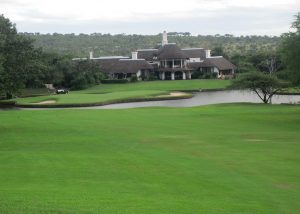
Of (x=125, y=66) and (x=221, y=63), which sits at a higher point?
(x=221, y=63)

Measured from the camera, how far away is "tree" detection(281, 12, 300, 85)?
37562 mm

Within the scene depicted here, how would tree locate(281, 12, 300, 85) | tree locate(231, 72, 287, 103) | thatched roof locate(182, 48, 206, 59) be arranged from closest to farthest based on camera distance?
tree locate(281, 12, 300, 85)
tree locate(231, 72, 287, 103)
thatched roof locate(182, 48, 206, 59)

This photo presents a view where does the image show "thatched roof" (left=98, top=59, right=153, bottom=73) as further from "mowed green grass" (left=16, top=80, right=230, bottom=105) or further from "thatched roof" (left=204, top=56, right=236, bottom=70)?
"thatched roof" (left=204, top=56, right=236, bottom=70)

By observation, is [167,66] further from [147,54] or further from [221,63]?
[221,63]

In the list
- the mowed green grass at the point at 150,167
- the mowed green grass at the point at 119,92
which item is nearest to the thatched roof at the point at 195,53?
the mowed green grass at the point at 119,92

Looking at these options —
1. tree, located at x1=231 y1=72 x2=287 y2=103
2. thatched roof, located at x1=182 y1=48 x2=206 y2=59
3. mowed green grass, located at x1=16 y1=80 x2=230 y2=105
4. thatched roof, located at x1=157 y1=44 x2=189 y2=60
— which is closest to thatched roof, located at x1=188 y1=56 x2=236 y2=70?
thatched roof, located at x1=157 y1=44 x2=189 y2=60

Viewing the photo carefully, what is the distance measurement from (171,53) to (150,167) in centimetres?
9458

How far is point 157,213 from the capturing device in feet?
40.8

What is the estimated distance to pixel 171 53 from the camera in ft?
371

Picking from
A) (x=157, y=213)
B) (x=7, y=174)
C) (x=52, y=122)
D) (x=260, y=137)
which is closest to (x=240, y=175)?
(x=157, y=213)

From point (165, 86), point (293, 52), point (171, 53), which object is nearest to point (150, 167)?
point (293, 52)

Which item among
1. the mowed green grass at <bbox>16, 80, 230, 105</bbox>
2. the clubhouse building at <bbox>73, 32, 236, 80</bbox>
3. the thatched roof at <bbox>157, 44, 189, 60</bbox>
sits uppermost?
the thatched roof at <bbox>157, 44, 189, 60</bbox>

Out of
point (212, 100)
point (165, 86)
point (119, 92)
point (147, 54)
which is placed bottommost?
point (212, 100)

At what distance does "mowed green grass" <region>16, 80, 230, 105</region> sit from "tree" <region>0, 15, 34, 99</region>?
3138cm
